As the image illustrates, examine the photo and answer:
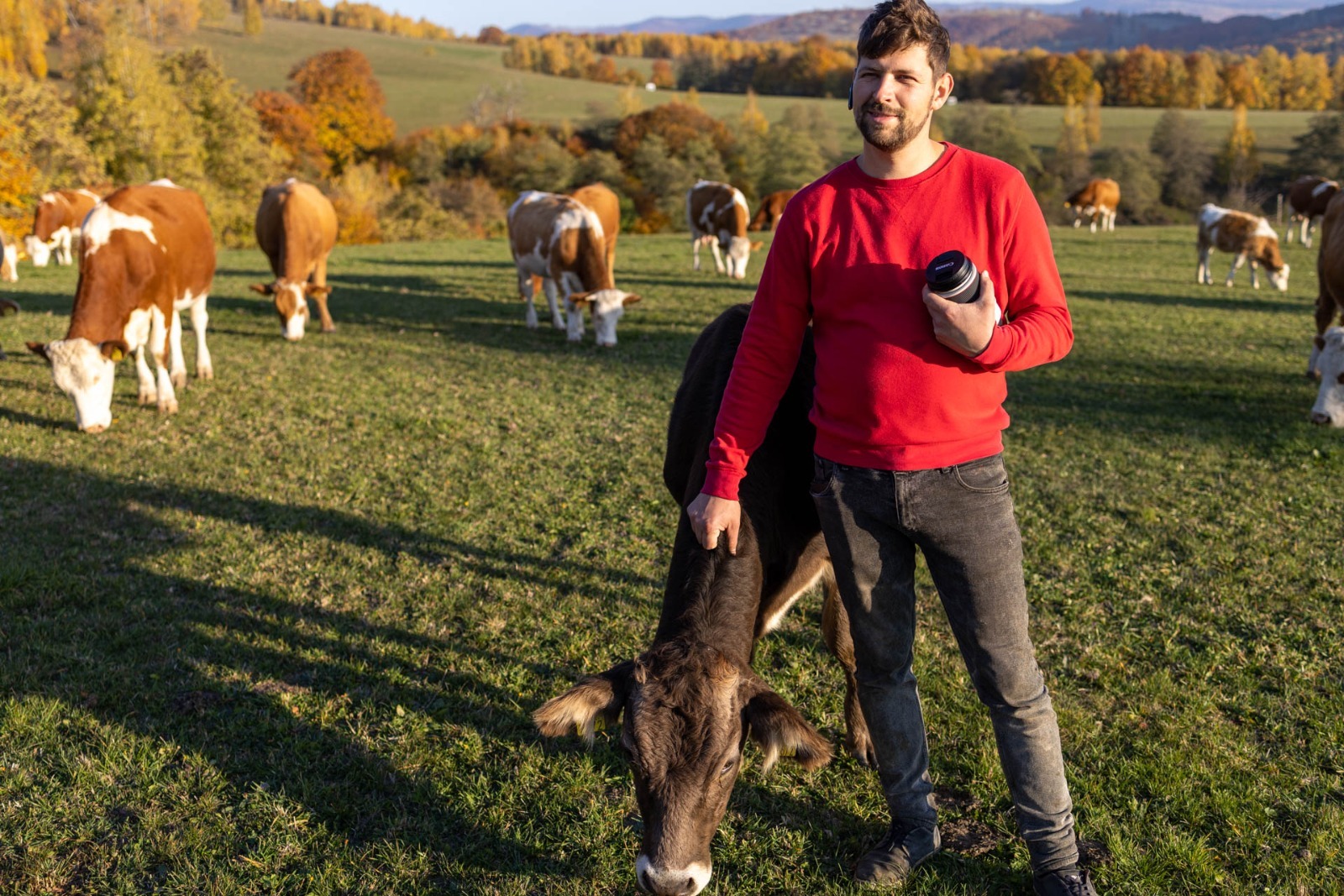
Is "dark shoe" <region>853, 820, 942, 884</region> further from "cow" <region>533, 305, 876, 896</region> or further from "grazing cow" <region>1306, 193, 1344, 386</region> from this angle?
"grazing cow" <region>1306, 193, 1344, 386</region>

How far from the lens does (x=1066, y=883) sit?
3.03 m

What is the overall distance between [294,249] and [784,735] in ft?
46.0

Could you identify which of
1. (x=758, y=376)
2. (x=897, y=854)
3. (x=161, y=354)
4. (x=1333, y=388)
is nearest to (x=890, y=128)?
(x=758, y=376)

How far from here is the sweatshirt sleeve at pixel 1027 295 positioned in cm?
243

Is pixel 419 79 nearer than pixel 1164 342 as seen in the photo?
No

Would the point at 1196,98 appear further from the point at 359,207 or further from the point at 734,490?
the point at 734,490

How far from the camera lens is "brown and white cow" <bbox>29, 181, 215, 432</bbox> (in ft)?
27.7

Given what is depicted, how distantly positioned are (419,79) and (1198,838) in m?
103

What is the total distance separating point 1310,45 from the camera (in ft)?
640

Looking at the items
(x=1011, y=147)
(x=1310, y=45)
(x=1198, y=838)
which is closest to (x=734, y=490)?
(x=1198, y=838)

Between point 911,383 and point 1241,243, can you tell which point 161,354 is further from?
point 1241,243

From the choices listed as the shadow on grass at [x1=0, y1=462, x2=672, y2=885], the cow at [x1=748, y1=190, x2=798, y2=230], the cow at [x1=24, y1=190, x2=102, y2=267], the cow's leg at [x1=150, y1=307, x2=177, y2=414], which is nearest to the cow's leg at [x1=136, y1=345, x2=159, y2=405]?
the cow's leg at [x1=150, y1=307, x2=177, y2=414]

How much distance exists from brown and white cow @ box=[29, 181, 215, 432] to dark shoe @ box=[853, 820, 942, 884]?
339 inches

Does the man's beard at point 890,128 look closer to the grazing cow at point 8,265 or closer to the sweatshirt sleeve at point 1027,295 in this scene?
the sweatshirt sleeve at point 1027,295
